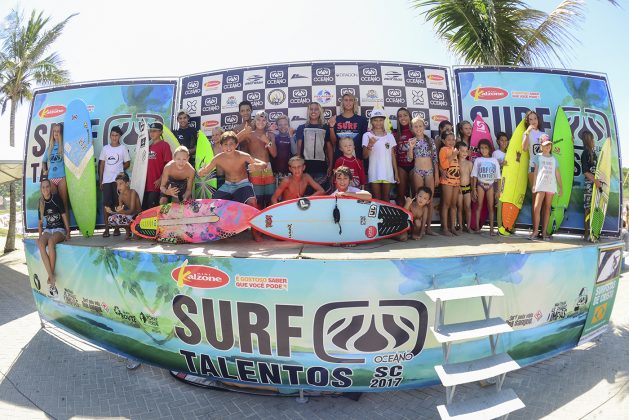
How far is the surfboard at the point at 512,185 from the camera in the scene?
16.8 feet

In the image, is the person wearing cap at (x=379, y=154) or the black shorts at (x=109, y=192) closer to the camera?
the person wearing cap at (x=379, y=154)

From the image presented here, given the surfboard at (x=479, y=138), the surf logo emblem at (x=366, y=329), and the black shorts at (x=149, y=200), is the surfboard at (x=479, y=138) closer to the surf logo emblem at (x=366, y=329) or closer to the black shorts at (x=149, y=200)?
the surf logo emblem at (x=366, y=329)

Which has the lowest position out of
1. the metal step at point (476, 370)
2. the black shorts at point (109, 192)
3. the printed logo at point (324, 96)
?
the metal step at point (476, 370)

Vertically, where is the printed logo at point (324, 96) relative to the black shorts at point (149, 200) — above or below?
above

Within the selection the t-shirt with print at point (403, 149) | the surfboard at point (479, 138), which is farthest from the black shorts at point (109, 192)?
the surfboard at point (479, 138)

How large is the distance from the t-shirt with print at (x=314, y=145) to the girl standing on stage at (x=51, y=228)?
403 centimetres

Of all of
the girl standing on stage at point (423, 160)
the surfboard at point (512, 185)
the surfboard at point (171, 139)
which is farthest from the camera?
the surfboard at point (171, 139)

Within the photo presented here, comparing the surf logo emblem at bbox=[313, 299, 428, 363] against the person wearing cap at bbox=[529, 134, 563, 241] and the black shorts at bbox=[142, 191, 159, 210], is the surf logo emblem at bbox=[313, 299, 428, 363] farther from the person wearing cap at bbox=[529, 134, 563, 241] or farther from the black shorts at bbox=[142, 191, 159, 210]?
the black shorts at bbox=[142, 191, 159, 210]

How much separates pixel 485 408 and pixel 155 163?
5628mm

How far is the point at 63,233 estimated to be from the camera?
4.93m

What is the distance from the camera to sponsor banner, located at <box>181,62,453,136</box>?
586 centimetres

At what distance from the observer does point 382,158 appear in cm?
481

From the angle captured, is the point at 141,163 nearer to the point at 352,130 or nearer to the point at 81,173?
the point at 81,173

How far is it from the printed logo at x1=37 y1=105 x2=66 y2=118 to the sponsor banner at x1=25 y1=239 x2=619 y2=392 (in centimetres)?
384
